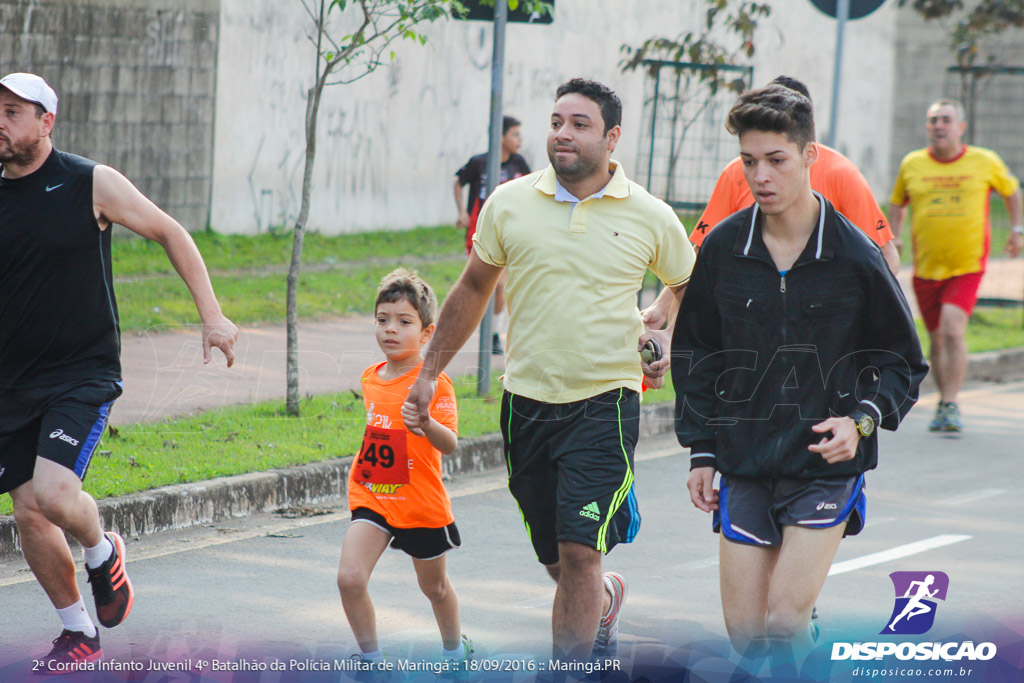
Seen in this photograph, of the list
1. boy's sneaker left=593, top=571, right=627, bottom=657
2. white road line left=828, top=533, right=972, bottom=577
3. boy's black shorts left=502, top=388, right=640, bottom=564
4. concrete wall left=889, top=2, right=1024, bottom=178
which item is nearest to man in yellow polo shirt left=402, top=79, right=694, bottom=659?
boy's black shorts left=502, top=388, right=640, bottom=564

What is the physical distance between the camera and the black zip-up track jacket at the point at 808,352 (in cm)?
393

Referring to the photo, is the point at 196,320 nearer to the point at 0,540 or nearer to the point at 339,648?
the point at 0,540

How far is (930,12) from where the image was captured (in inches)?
710

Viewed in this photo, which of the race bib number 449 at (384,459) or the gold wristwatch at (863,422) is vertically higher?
the gold wristwatch at (863,422)

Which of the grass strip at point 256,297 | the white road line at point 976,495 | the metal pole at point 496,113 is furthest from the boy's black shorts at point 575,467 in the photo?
the grass strip at point 256,297

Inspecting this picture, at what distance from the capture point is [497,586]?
19.3 ft

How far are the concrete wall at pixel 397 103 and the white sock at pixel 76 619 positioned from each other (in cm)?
745

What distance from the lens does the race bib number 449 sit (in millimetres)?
4574

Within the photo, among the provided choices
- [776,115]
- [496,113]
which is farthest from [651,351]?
[496,113]

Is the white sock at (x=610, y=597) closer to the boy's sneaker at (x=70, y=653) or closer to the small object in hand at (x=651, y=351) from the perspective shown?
the small object in hand at (x=651, y=351)

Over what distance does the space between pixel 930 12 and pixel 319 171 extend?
27.8 ft

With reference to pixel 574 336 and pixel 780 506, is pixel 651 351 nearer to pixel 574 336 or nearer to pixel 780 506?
pixel 574 336

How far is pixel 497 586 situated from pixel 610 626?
1086mm

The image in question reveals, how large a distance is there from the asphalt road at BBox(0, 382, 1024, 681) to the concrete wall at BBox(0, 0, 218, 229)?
22.9ft
